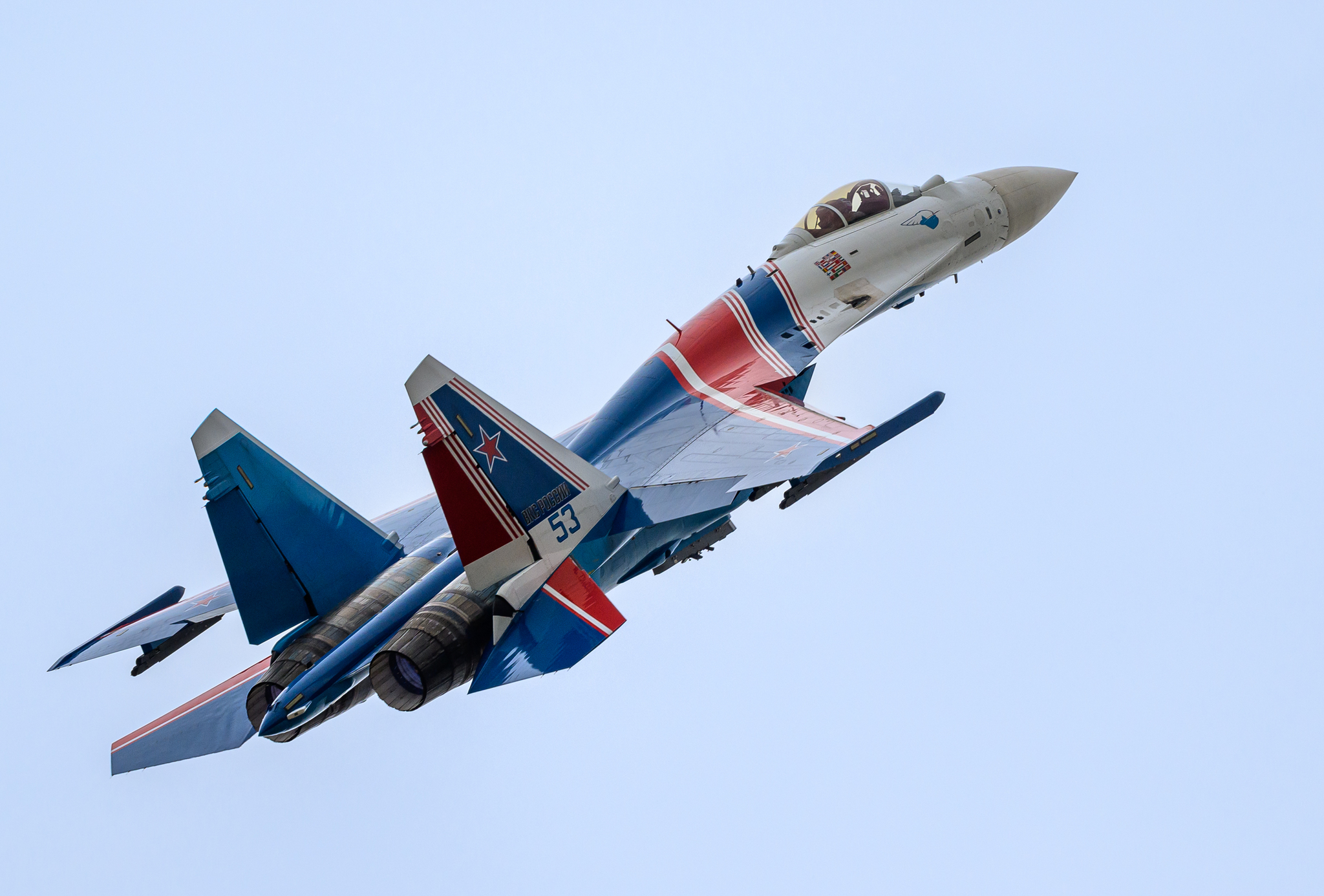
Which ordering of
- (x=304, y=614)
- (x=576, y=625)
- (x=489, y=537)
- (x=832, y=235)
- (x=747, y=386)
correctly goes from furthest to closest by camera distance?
(x=832, y=235), (x=747, y=386), (x=304, y=614), (x=489, y=537), (x=576, y=625)

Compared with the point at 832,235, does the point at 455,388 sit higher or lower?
lower

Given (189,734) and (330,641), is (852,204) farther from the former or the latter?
(189,734)

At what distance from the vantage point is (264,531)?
13.4m

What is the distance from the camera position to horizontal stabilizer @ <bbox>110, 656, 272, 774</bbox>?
1259cm

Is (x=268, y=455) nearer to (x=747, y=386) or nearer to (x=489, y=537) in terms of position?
Result: (x=489, y=537)

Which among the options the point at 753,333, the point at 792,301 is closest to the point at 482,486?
the point at 753,333

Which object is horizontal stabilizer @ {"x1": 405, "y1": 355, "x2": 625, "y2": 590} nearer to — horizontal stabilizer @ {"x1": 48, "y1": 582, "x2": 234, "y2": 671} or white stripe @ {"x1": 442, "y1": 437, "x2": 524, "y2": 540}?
white stripe @ {"x1": 442, "y1": 437, "x2": 524, "y2": 540}

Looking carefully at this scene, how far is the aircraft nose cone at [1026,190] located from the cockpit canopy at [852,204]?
164cm

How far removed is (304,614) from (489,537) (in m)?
2.53

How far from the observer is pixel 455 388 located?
12.1 m

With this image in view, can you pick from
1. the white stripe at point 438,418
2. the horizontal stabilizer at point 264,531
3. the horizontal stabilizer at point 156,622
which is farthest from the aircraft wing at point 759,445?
the horizontal stabilizer at point 156,622

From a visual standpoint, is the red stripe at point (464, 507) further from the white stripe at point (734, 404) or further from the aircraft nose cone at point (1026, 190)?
the aircraft nose cone at point (1026, 190)

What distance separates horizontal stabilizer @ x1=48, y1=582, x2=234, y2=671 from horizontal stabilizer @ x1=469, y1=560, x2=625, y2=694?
508 cm

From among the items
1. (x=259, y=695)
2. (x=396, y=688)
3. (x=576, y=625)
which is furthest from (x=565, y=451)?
(x=259, y=695)
